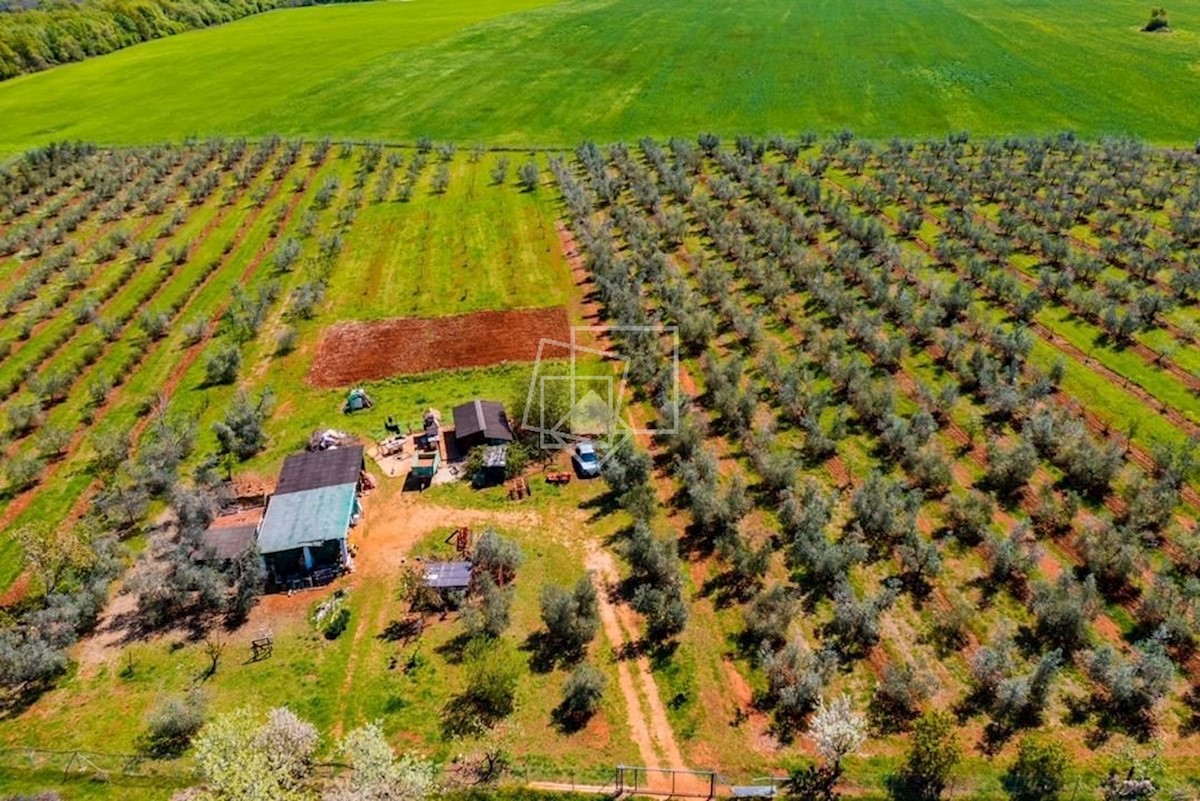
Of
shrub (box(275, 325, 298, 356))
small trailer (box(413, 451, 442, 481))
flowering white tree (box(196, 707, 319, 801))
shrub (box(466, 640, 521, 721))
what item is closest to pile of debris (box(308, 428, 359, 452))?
small trailer (box(413, 451, 442, 481))

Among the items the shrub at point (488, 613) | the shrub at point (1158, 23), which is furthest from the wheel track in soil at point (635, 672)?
the shrub at point (1158, 23)

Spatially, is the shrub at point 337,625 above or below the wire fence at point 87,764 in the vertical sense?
above

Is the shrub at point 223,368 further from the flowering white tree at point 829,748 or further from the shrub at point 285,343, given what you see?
the flowering white tree at point 829,748

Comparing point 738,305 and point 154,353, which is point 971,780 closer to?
point 738,305

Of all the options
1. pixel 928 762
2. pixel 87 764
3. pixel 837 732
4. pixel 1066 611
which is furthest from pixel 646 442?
pixel 87 764

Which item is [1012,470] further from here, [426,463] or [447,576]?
[426,463]

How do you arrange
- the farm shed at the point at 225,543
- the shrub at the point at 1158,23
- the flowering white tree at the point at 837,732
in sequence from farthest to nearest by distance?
the shrub at the point at 1158,23 < the farm shed at the point at 225,543 < the flowering white tree at the point at 837,732

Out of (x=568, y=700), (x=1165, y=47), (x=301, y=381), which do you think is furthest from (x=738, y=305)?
(x=1165, y=47)
